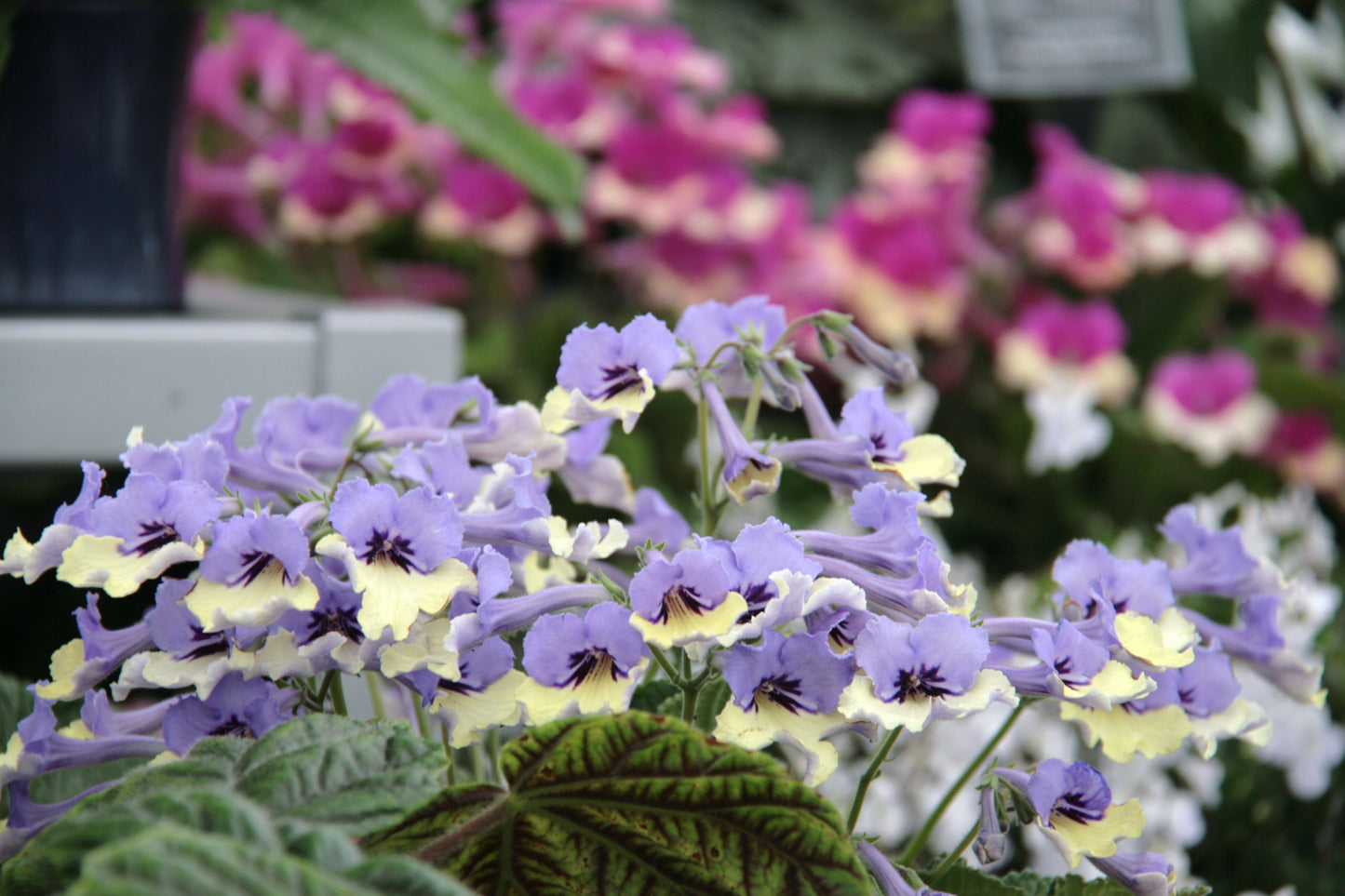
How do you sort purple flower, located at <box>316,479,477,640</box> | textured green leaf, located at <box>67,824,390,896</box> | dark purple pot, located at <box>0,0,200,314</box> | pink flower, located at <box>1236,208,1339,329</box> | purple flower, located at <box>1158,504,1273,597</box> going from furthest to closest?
pink flower, located at <box>1236,208,1339,329</box> < dark purple pot, located at <box>0,0,200,314</box> < purple flower, located at <box>1158,504,1273,597</box> < purple flower, located at <box>316,479,477,640</box> < textured green leaf, located at <box>67,824,390,896</box>

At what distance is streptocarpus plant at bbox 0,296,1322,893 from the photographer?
32cm

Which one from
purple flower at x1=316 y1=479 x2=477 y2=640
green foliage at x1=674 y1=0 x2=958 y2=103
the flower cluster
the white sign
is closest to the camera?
purple flower at x1=316 y1=479 x2=477 y2=640

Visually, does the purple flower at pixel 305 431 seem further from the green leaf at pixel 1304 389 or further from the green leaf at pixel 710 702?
the green leaf at pixel 1304 389

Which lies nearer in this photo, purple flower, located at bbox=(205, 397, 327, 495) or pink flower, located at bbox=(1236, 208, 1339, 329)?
purple flower, located at bbox=(205, 397, 327, 495)

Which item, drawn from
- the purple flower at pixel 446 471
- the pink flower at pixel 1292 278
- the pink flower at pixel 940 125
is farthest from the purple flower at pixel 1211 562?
the pink flower at pixel 1292 278

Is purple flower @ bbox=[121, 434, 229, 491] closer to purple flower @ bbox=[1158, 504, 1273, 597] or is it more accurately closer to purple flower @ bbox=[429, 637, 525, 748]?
purple flower @ bbox=[429, 637, 525, 748]

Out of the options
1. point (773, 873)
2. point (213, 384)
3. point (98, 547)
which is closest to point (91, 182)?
point (213, 384)

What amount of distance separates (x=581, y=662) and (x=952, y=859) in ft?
0.42

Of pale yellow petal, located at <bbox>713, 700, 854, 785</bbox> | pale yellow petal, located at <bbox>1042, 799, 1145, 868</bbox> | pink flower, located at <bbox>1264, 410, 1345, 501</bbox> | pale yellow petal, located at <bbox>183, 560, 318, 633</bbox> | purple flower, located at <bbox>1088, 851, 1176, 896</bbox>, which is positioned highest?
pale yellow petal, located at <bbox>183, 560, 318, 633</bbox>

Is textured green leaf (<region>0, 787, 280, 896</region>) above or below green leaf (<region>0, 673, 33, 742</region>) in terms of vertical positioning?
above

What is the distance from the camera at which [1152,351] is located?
1582mm

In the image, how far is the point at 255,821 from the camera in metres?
0.27

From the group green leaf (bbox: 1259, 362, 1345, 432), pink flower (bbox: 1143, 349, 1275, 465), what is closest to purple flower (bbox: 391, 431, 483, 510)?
pink flower (bbox: 1143, 349, 1275, 465)

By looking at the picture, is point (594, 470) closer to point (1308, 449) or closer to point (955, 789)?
point (955, 789)
